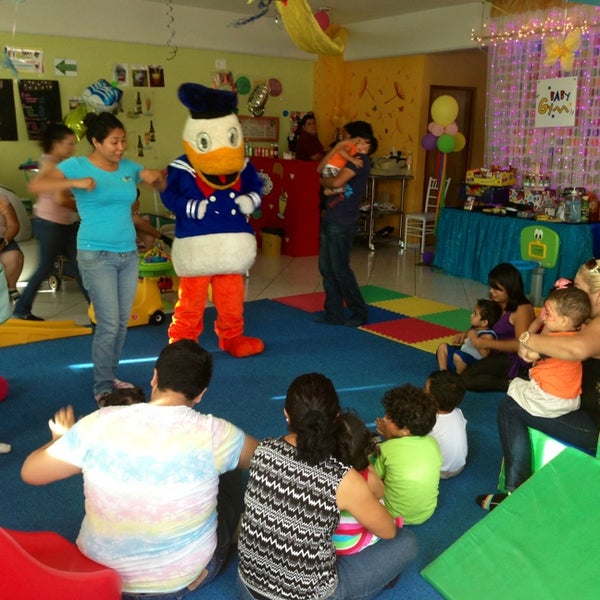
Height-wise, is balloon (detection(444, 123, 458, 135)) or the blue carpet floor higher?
balloon (detection(444, 123, 458, 135))

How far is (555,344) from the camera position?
7.91 feet

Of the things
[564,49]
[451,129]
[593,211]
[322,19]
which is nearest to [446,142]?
[451,129]

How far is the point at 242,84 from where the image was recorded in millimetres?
9203

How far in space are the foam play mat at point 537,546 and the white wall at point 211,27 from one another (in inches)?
259

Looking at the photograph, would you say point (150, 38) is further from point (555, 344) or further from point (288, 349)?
point (555, 344)

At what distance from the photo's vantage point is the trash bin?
829 cm

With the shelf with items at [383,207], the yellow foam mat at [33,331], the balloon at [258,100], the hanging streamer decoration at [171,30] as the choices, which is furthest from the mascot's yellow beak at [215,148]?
the balloon at [258,100]

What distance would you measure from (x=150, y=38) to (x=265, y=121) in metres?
1.93

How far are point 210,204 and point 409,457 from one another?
236 cm

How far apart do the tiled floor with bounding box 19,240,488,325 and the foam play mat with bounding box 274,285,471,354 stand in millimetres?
224

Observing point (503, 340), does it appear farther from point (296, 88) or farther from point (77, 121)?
point (296, 88)

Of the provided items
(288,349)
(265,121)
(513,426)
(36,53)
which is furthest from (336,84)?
(513,426)

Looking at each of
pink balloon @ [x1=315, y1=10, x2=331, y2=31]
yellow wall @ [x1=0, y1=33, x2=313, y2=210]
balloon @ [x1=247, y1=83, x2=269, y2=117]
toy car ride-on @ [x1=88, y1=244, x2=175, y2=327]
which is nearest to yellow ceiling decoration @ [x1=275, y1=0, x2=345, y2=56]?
toy car ride-on @ [x1=88, y1=244, x2=175, y2=327]

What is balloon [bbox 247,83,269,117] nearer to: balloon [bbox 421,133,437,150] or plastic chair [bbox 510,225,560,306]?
balloon [bbox 421,133,437,150]
